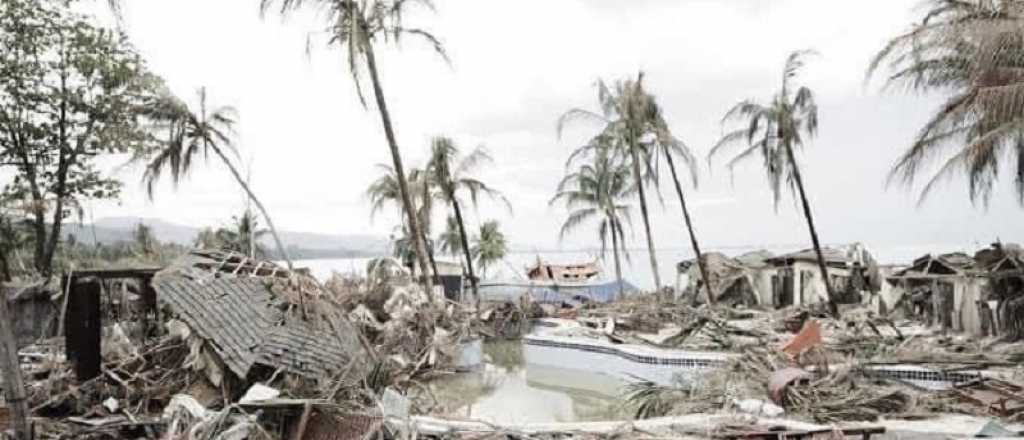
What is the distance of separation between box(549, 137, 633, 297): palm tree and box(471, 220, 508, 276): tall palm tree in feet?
29.3

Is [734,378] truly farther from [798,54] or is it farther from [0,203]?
[0,203]

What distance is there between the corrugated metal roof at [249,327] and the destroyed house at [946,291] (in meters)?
12.7

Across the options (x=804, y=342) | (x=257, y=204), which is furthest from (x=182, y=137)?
(x=804, y=342)

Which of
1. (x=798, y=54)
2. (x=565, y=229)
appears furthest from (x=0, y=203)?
(x=565, y=229)

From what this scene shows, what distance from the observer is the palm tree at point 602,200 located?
123ft

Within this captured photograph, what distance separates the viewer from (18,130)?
18.9 metres

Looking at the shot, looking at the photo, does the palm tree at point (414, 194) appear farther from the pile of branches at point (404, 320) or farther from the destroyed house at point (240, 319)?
the destroyed house at point (240, 319)

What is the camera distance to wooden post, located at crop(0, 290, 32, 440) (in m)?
7.49

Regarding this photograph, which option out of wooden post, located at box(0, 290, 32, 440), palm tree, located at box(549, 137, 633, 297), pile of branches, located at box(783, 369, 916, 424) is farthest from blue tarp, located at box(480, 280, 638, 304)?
wooden post, located at box(0, 290, 32, 440)

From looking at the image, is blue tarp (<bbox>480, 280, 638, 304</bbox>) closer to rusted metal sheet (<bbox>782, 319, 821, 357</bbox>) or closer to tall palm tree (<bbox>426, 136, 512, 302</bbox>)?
tall palm tree (<bbox>426, 136, 512, 302</bbox>)

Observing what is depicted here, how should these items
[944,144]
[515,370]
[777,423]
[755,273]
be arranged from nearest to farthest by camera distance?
[777,423], [944,144], [515,370], [755,273]

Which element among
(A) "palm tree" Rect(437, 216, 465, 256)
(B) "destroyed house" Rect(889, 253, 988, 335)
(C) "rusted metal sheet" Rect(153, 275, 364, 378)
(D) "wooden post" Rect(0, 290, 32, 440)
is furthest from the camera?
(A) "palm tree" Rect(437, 216, 465, 256)

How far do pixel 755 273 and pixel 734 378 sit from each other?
17.4 m

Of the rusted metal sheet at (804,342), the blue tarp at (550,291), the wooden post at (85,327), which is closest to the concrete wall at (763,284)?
the blue tarp at (550,291)
